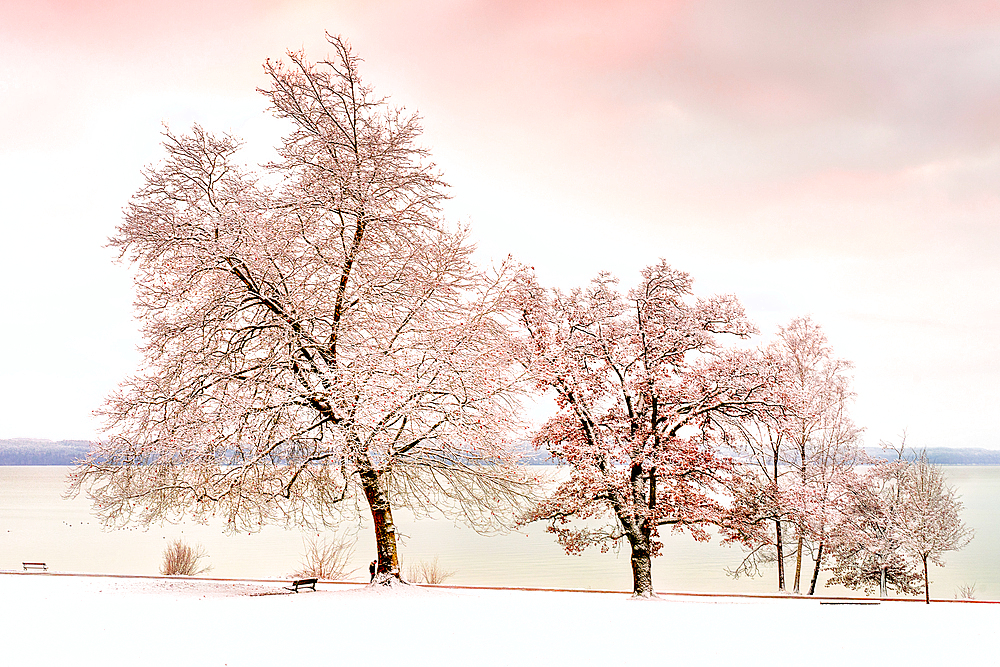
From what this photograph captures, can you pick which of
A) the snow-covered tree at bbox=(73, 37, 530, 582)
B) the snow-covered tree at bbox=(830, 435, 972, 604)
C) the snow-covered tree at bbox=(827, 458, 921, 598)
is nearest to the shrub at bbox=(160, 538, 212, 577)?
the snow-covered tree at bbox=(73, 37, 530, 582)

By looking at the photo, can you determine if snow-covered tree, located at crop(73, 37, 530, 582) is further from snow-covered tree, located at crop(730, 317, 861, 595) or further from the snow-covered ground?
snow-covered tree, located at crop(730, 317, 861, 595)

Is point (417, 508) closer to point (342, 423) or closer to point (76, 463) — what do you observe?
point (342, 423)

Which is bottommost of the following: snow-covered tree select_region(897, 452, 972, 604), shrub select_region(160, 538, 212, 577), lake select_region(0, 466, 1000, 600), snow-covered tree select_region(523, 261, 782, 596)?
lake select_region(0, 466, 1000, 600)

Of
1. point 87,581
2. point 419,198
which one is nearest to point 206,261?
point 419,198

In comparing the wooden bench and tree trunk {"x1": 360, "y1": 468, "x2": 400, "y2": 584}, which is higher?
tree trunk {"x1": 360, "y1": 468, "x2": 400, "y2": 584}

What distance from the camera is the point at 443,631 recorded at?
9.84 m

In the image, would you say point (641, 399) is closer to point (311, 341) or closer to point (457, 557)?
point (311, 341)

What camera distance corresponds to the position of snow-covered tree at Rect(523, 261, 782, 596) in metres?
16.6

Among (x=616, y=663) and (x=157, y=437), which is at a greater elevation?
(x=157, y=437)

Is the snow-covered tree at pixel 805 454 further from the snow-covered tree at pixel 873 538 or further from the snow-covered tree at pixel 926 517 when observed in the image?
the snow-covered tree at pixel 926 517

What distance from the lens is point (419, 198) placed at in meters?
15.6

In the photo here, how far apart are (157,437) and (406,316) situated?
5134 mm

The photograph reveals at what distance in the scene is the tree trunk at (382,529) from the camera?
14570 millimetres

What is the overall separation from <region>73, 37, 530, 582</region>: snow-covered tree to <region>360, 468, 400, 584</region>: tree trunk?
4 centimetres
